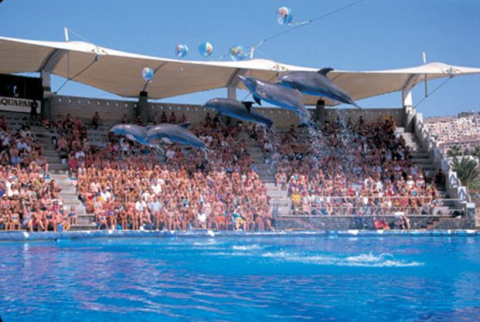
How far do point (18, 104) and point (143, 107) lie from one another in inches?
174

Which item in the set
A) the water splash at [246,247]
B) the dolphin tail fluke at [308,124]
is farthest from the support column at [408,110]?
the water splash at [246,247]

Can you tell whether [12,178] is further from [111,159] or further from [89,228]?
[111,159]

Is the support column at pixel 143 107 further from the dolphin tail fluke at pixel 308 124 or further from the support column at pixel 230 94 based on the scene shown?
the dolphin tail fluke at pixel 308 124

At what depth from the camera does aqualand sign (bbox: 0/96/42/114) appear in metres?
18.8

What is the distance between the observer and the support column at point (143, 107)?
21484 mm

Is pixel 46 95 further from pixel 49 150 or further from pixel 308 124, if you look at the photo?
pixel 308 124

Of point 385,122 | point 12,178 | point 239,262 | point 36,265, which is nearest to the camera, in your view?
point 36,265

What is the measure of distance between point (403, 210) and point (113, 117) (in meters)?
10.7

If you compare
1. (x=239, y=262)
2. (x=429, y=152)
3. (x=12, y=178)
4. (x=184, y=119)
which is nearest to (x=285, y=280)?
(x=239, y=262)

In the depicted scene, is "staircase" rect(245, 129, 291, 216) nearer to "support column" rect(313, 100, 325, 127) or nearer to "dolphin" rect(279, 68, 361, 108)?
"support column" rect(313, 100, 325, 127)

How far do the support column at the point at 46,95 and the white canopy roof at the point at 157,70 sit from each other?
27 centimetres

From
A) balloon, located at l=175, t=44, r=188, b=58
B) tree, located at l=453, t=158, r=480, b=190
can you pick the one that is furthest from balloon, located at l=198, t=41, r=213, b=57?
tree, located at l=453, t=158, r=480, b=190

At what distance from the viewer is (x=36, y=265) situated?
28.2 feet

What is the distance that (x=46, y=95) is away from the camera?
756 inches
